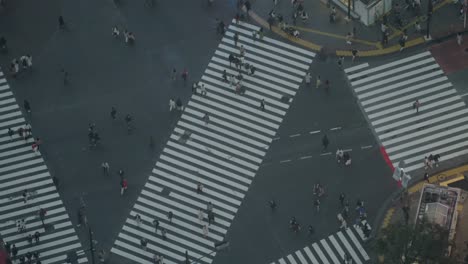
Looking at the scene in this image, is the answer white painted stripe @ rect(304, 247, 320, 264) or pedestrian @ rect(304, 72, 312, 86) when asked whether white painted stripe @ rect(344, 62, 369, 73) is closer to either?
pedestrian @ rect(304, 72, 312, 86)

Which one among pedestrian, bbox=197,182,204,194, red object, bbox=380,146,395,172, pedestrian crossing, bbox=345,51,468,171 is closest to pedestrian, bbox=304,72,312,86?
pedestrian crossing, bbox=345,51,468,171

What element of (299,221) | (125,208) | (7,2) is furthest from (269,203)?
(7,2)

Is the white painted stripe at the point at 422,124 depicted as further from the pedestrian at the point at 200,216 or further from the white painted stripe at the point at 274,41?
the pedestrian at the point at 200,216

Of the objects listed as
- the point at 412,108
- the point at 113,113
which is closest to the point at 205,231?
the point at 113,113

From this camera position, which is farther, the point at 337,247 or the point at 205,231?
the point at 205,231

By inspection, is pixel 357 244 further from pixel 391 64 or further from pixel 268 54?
pixel 268 54

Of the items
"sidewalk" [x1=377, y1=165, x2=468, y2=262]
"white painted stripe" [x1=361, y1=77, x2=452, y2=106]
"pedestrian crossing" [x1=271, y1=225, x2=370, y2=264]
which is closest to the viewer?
"sidewalk" [x1=377, y1=165, x2=468, y2=262]

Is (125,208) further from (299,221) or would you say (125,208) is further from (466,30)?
(466,30)
